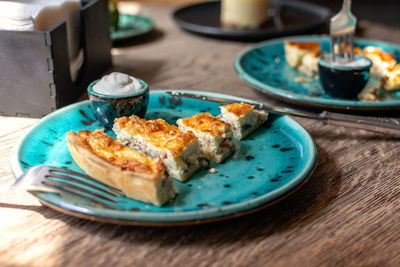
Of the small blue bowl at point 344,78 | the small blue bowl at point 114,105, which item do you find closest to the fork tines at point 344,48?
the small blue bowl at point 344,78

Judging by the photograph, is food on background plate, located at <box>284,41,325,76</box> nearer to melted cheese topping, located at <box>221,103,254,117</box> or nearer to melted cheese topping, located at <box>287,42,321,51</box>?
melted cheese topping, located at <box>287,42,321,51</box>


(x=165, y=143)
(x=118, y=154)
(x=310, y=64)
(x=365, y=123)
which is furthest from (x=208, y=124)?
(x=310, y=64)

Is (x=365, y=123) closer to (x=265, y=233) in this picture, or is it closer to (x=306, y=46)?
(x=265, y=233)

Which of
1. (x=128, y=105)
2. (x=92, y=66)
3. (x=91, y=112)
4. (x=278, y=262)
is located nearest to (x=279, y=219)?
(x=278, y=262)

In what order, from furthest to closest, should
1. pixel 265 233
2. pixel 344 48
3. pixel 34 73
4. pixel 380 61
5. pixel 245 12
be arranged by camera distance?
pixel 245 12 → pixel 380 61 → pixel 344 48 → pixel 34 73 → pixel 265 233

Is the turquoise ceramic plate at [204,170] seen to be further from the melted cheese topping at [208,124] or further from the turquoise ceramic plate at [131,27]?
the turquoise ceramic plate at [131,27]

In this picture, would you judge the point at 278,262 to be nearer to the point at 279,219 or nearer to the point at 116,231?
the point at 279,219

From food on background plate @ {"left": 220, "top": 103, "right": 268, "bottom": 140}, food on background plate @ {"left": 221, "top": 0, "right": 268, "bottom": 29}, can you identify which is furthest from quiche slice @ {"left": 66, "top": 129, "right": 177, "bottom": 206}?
food on background plate @ {"left": 221, "top": 0, "right": 268, "bottom": 29}
